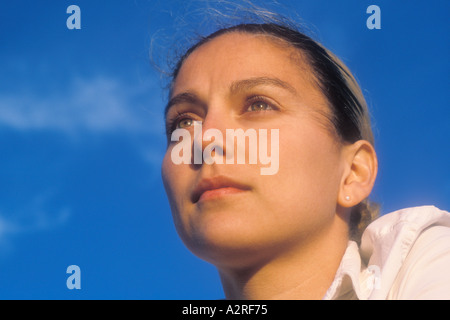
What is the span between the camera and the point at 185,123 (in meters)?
2.25

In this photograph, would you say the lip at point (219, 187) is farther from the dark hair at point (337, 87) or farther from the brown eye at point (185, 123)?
the dark hair at point (337, 87)

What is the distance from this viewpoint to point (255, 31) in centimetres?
226

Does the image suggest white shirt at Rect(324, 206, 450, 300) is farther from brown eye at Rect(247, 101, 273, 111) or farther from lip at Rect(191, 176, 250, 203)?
brown eye at Rect(247, 101, 273, 111)

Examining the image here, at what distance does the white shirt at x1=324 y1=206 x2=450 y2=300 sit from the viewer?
60.2 inches

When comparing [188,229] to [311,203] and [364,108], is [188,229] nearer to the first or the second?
[311,203]

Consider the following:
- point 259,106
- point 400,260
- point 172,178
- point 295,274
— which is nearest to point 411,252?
point 400,260

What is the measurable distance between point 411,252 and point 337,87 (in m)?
0.91

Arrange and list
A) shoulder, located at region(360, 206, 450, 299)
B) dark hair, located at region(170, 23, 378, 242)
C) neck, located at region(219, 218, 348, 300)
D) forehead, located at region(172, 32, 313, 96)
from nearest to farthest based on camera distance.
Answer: shoulder, located at region(360, 206, 450, 299) < neck, located at region(219, 218, 348, 300) < forehead, located at region(172, 32, 313, 96) < dark hair, located at region(170, 23, 378, 242)

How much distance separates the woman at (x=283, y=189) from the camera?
5.73ft

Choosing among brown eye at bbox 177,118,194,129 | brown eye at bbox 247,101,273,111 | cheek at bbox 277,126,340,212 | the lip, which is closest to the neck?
cheek at bbox 277,126,340,212

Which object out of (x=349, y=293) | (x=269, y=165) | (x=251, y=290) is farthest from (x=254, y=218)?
(x=349, y=293)

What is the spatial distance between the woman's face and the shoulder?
23 cm

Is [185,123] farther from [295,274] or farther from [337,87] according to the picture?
[295,274]

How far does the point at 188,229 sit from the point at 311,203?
51 centimetres
